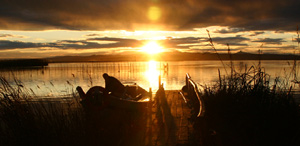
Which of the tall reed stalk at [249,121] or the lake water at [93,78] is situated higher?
the tall reed stalk at [249,121]

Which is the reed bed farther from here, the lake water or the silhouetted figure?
the silhouetted figure

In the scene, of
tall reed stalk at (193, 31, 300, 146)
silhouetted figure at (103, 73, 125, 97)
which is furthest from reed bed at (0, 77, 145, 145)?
silhouetted figure at (103, 73, 125, 97)

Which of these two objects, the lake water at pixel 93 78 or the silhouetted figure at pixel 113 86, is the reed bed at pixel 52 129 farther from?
the silhouetted figure at pixel 113 86

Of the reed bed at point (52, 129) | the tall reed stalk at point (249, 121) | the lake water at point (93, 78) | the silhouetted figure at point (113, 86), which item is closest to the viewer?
the tall reed stalk at point (249, 121)

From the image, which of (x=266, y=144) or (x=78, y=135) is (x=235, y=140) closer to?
(x=266, y=144)

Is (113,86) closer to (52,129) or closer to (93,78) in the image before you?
(52,129)

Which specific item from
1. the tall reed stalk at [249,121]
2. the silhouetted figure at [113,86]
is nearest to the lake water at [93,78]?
the silhouetted figure at [113,86]

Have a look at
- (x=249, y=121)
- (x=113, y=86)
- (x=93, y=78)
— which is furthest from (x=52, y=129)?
(x=93, y=78)

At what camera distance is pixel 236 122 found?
5848 mm

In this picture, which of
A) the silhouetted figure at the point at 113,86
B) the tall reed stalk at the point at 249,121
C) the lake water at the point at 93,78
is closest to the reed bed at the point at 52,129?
the lake water at the point at 93,78

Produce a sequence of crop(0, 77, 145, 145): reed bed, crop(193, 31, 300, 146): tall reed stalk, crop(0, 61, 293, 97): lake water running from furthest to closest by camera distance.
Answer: crop(0, 61, 293, 97): lake water, crop(0, 77, 145, 145): reed bed, crop(193, 31, 300, 146): tall reed stalk

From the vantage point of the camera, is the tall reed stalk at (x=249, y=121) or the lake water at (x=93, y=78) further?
the lake water at (x=93, y=78)

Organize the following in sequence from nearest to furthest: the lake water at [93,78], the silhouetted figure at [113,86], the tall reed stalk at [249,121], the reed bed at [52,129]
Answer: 1. the tall reed stalk at [249,121]
2. the reed bed at [52,129]
3. the silhouetted figure at [113,86]
4. the lake water at [93,78]

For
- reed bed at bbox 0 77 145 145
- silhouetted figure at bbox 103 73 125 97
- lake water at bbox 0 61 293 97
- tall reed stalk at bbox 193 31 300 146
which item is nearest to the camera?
tall reed stalk at bbox 193 31 300 146
